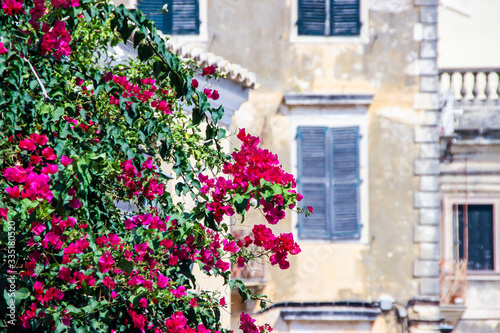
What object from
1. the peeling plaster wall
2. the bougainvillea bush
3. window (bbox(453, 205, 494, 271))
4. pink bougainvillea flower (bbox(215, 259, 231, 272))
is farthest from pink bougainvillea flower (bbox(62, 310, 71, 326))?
window (bbox(453, 205, 494, 271))

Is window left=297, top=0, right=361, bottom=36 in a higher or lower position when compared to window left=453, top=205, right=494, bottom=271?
higher

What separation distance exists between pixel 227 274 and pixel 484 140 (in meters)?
11.8

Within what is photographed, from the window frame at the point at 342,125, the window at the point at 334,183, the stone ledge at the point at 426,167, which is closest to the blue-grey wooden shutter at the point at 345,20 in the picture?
the window frame at the point at 342,125

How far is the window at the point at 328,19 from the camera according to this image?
595 inches

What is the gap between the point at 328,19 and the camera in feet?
49.6

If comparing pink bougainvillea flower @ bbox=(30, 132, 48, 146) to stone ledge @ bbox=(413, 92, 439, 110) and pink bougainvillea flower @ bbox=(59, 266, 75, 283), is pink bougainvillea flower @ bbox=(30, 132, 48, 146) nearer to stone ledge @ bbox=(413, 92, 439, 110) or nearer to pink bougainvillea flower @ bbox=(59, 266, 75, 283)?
pink bougainvillea flower @ bbox=(59, 266, 75, 283)

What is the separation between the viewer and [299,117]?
587 inches

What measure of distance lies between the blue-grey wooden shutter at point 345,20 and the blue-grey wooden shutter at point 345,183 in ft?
5.22

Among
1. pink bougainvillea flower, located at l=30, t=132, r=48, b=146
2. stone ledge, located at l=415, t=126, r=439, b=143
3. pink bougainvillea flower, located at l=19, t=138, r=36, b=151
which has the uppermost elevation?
stone ledge, located at l=415, t=126, r=439, b=143

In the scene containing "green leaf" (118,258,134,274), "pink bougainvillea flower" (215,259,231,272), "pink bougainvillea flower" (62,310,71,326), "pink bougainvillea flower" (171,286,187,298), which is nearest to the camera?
"pink bougainvillea flower" (62,310,71,326)

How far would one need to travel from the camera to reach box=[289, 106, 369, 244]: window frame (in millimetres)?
14883

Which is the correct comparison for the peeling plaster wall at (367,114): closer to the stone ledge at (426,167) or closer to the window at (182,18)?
the stone ledge at (426,167)

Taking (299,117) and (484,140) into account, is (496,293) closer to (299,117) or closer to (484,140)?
(484,140)

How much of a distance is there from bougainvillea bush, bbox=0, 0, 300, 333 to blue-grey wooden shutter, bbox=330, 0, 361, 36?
30.6ft
